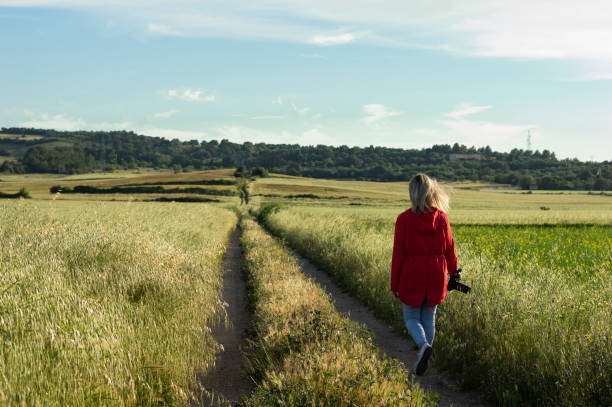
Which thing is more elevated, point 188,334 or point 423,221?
point 423,221

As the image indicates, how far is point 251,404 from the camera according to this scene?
405 cm

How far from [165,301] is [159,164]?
141 metres

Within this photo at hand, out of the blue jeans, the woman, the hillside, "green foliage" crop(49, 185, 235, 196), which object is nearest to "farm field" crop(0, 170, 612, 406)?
the blue jeans

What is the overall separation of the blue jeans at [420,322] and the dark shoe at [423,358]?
0.09 metres

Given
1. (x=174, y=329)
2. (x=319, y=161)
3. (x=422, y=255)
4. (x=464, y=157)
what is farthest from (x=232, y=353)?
(x=464, y=157)

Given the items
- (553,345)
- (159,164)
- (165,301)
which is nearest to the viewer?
(553,345)

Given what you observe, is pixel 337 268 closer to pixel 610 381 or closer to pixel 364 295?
pixel 364 295

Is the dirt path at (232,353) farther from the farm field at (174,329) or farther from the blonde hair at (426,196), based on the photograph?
the blonde hair at (426,196)

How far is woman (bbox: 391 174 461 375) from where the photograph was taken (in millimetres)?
5184

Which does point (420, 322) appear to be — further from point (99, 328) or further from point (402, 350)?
point (99, 328)

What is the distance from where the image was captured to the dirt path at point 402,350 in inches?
195

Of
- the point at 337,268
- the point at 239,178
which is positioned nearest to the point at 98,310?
the point at 337,268

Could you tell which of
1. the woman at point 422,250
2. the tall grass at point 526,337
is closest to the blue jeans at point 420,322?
the woman at point 422,250

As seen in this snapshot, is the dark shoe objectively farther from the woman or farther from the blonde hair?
the blonde hair
